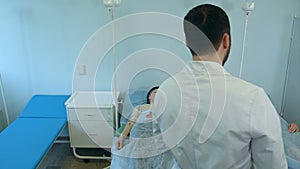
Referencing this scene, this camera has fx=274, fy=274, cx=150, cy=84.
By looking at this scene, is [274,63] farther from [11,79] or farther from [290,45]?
[11,79]

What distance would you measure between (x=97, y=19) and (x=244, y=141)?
2.15 m

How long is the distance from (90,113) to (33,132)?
499mm

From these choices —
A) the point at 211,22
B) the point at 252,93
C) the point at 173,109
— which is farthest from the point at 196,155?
the point at 211,22

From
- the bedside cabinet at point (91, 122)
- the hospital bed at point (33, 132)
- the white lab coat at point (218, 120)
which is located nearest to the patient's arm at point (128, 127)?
the bedside cabinet at point (91, 122)

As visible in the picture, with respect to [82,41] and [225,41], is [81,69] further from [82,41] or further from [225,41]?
[225,41]

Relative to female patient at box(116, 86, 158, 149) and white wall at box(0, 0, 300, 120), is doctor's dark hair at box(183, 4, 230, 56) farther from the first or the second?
white wall at box(0, 0, 300, 120)

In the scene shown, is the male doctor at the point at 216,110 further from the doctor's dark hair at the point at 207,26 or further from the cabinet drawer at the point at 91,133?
the cabinet drawer at the point at 91,133

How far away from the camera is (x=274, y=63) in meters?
2.78

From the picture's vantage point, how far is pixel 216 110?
2.90 ft

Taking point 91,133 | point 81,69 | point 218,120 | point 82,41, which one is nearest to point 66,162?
point 91,133

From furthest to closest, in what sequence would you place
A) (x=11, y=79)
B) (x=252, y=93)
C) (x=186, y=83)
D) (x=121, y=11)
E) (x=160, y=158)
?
(x=11, y=79)
(x=121, y=11)
(x=160, y=158)
(x=186, y=83)
(x=252, y=93)

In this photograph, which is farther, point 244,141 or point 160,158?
point 160,158

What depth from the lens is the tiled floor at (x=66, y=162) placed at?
260cm

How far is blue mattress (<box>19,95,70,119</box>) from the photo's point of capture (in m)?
2.59
